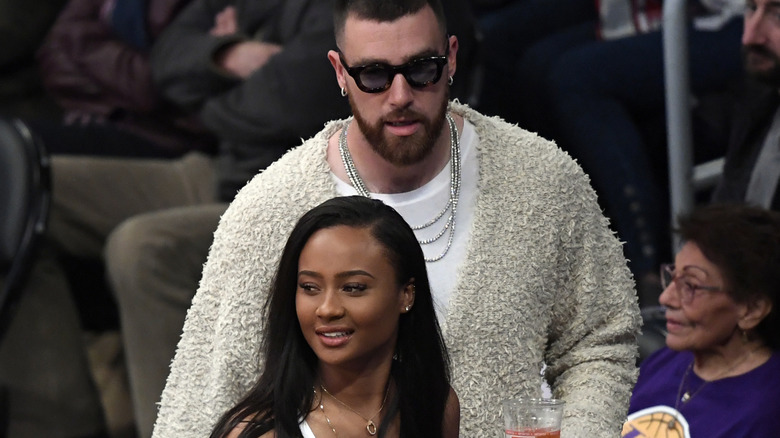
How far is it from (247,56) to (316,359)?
2.11 meters

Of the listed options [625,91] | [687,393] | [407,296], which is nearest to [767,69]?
[625,91]

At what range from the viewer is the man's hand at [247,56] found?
13.7 feet

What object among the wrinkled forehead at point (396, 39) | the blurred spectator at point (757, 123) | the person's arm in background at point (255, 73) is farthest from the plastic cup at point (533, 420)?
the person's arm in background at point (255, 73)

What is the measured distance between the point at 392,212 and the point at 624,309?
2.14ft

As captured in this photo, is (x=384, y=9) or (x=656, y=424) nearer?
(x=384, y=9)

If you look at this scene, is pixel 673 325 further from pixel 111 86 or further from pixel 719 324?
pixel 111 86

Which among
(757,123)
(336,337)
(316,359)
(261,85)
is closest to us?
(336,337)

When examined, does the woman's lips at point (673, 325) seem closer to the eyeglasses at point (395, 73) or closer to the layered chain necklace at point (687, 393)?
the layered chain necklace at point (687, 393)

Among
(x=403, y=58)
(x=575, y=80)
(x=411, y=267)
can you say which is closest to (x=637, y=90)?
(x=575, y=80)

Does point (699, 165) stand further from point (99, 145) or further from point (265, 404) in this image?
point (265, 404)

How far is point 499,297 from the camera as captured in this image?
8.34 ft

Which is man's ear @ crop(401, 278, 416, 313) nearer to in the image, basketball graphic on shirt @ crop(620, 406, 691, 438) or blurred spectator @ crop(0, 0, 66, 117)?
basketball graphic on shirt @ crop(620, 406, 691, 438)

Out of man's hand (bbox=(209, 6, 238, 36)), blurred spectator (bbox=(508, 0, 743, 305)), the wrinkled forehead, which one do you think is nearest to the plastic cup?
the wrinkled forehead

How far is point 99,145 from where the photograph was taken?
4.61m
